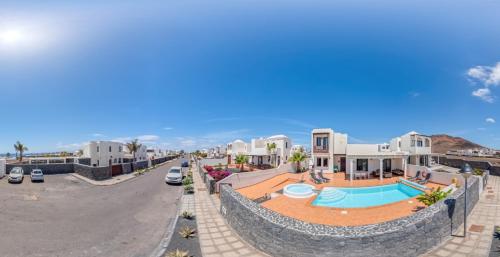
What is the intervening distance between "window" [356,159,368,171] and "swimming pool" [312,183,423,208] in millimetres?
6005

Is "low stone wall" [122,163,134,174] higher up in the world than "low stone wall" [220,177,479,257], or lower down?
lower down

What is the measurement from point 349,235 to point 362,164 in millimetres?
24032

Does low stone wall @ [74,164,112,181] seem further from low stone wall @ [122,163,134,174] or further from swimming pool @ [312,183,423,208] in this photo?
swimming pool @ [312,183,423,208]

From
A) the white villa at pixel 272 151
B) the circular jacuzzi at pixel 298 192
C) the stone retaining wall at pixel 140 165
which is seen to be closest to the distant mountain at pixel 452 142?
the white villa at pixel 272 151

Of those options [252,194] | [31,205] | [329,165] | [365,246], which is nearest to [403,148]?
[329,165]

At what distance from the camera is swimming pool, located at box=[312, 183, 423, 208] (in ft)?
53.7

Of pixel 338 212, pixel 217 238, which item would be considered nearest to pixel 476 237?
pixel 338 212

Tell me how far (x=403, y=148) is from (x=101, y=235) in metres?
34.1

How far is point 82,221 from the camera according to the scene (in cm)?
1129

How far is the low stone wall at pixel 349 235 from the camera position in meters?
6.37

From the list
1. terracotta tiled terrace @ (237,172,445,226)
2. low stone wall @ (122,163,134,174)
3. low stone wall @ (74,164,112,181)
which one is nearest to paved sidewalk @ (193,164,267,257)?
terracotta tiled terrace @ (237,172,445,226)

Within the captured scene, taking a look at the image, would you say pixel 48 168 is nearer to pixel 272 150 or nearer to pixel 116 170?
pixel 116 170

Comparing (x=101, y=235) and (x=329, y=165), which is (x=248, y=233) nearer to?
(x=101, y=235)

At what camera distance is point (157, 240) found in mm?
9102
